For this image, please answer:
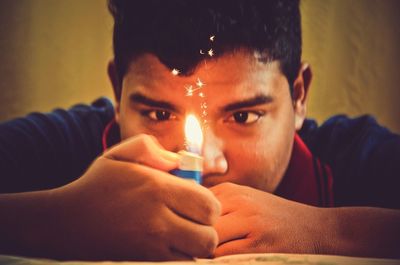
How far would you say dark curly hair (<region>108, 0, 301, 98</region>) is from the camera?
860 mm

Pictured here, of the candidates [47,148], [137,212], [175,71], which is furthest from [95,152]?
[137,212]

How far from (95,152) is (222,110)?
0.55m

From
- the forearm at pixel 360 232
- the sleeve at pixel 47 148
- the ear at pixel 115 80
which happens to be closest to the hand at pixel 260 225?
the forearm at pixel 360 232

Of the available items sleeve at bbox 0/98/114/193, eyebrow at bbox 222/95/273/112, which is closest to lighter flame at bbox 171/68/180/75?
eyebrow at bbox 222/95/273/112

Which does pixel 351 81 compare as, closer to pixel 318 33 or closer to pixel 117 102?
pixel 318 33

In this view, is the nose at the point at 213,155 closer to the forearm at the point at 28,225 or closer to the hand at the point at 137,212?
the hand at the point at 137,212

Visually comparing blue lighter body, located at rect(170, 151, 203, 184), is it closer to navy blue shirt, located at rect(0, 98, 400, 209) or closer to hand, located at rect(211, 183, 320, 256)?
hand, located at rect(211, 183, 320, 256)

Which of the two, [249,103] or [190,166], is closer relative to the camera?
[190,166]

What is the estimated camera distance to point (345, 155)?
47.4 inches

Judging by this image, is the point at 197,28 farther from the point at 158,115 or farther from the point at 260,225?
the point at 260,225

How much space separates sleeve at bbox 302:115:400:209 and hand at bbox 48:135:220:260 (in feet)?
2.12

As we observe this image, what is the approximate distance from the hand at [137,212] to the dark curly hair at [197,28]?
285mm

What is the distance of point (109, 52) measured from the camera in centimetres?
120

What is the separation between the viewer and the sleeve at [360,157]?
1065mm
